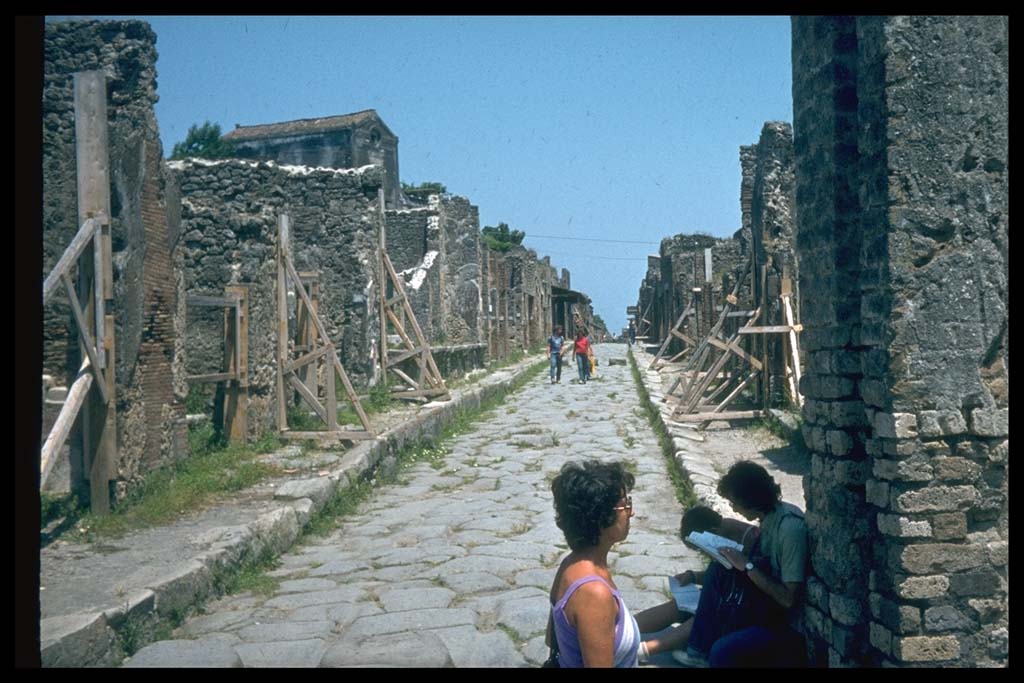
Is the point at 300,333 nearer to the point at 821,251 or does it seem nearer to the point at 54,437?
the point at 54,437

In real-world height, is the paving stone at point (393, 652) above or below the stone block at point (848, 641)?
below

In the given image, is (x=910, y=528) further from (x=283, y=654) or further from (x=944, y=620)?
(x=283, y=654)

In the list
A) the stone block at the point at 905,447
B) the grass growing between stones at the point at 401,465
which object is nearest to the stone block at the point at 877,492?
the stone block at the point at 905,447

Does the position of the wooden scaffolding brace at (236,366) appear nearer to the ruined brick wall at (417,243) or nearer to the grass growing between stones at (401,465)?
the grass growing between stones at (401,465)

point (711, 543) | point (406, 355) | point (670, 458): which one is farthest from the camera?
point (406, 355)

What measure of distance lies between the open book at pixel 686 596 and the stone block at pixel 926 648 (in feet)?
3.33

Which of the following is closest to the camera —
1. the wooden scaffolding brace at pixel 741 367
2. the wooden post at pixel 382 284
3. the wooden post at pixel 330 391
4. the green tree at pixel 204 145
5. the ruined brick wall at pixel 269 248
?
the wooden post at pixel 330 391

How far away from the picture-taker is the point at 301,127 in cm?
3906

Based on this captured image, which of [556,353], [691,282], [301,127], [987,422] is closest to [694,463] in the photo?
[987,422]

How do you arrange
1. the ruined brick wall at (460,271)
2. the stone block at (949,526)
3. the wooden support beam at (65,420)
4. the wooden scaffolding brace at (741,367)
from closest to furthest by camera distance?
the stone block at (949,526) → the wooden support beam at (65,420) → the wooden scaffolding brace at (741,367) → the ruined brick wall at (460,271)

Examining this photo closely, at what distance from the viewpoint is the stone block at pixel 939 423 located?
3377 millimetres

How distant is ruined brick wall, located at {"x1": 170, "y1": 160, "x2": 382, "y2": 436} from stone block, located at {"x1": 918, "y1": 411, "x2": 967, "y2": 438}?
6.56 meters

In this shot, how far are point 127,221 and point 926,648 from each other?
19.1 feet
